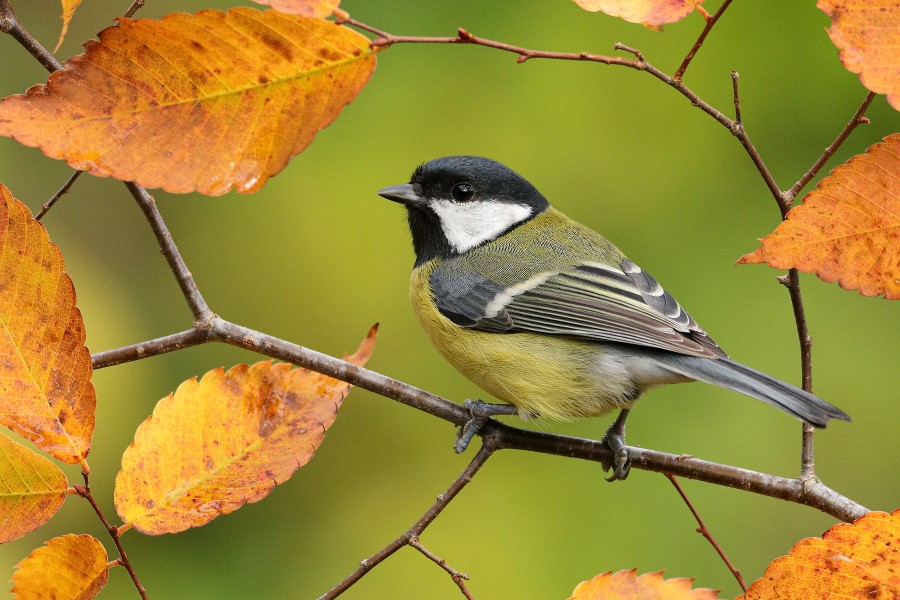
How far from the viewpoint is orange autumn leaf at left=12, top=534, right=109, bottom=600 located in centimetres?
114

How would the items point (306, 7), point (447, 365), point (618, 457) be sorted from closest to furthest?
point (306, 7) < point (618, 457) < point (447, 365)

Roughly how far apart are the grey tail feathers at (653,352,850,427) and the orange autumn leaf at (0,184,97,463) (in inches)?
41.7

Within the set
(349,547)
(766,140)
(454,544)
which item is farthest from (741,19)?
(349,547)

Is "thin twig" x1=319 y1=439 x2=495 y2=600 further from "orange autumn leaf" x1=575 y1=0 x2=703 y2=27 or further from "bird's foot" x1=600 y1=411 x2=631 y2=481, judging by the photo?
"orange autumn leaf" x1=575 y1=0 x2=703 y2=27

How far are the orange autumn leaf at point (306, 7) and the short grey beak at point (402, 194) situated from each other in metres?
1.44

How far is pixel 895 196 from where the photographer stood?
120 cm

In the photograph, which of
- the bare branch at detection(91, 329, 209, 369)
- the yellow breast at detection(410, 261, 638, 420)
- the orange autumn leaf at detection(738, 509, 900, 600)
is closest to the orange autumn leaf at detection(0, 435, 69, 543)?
the bare branch at detection(91, 329, 209, 369)

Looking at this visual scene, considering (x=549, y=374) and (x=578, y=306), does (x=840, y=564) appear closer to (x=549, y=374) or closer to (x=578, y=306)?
(x=549, y=374)

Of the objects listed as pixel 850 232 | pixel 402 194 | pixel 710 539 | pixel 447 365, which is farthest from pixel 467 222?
pixel 850 232

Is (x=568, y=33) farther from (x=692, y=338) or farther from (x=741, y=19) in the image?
(x=692, y=338)

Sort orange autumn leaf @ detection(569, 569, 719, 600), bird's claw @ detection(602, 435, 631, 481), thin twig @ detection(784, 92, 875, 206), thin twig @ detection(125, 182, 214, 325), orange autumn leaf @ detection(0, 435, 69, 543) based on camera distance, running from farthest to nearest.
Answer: bird's claw @ detection(602, 435, 631, 481) → thin twig @ detection(125, 182, 214, 325) → thin twig @ detection(784, 92, 875, 206) → orange autumn leaf @ detection(569, 569, 719, 600) → orange autumn leaf @ detection(0, 435, 69, 543)

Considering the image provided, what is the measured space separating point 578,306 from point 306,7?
1375 millimetres

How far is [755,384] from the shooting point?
68.9 inches

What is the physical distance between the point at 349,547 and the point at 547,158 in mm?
1426
